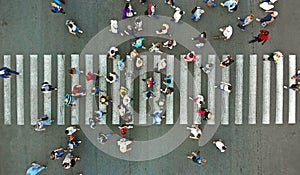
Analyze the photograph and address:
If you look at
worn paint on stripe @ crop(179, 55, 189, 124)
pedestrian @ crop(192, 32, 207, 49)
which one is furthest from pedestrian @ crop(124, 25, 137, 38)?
pedestrian @ crop(192, 32, 207, 49)

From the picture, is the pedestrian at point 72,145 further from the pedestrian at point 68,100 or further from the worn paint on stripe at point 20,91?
the worn paint on stripe at point 20,91

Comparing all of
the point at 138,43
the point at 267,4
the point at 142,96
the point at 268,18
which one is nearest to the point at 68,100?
the point at 142,96

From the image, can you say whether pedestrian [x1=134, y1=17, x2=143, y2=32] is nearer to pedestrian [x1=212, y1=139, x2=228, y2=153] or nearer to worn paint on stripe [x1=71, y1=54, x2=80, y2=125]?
worn paint on stripe [x1=71, y1=54, x2=80, y2=125]

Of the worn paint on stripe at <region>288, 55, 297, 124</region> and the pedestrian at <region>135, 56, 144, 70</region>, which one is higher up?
the pedestrian at <region>135, 56, 144, 70</region>

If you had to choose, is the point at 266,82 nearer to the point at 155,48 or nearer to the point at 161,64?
the point at 161,64

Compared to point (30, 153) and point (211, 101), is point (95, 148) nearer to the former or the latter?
point (30, 153)

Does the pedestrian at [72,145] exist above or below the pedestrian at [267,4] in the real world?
below

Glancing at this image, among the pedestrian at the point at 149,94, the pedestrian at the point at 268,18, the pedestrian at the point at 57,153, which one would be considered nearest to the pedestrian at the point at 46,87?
the pedestrian at the point at 57,153
